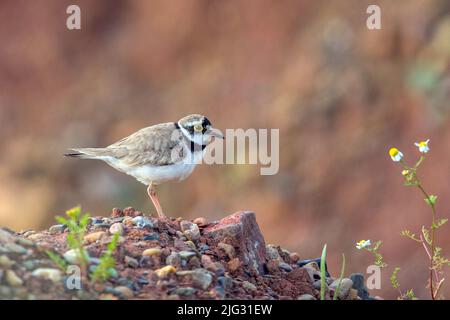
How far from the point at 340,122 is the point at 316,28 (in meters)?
2.56

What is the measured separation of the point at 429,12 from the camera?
1695cm

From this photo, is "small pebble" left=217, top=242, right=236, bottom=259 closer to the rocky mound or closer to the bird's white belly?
the rocky mound

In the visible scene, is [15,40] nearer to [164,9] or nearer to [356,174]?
[164,9]

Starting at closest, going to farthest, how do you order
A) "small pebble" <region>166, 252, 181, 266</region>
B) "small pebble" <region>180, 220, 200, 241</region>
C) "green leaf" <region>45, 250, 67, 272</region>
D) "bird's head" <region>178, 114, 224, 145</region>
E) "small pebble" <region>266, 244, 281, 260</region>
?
"green leaf" <region>45, 250, 67, 272</region>
"small pebble" <region>166, 252, 181, 266</region>
"small pebble" <region>180, 220, 200, 241</region>
"small pebble" <region>266, 244, 281, 260</region>
"bird's head" <region>178, 114, 224, 145</region>

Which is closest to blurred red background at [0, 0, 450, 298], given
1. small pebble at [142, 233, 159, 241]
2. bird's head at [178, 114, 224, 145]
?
bird's head at [178, 114, 224, 145]

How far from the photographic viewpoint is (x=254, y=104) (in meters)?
18.8

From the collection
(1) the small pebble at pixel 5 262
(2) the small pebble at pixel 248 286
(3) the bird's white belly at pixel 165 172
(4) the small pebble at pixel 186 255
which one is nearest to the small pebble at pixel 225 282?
(2) the small pebble at pixel 248 286

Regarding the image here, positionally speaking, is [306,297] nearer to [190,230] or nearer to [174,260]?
[174,260]

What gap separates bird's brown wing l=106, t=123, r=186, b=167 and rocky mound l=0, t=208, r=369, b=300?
1.37 meters

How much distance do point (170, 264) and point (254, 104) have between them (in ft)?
41.5

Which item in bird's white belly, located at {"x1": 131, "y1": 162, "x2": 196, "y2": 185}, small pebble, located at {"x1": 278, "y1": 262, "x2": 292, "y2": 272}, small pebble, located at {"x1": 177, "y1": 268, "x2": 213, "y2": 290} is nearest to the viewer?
small pebble, located at {"x1": 177, "y1": 268, "x2": 213, "y2": 290}

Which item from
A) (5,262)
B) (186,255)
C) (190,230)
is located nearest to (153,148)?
(190,230)

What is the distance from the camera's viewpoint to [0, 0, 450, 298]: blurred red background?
16.2 metres
